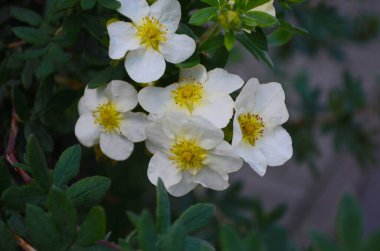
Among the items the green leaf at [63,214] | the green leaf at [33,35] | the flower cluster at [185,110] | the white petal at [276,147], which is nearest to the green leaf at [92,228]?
the green leaf at [63,214]

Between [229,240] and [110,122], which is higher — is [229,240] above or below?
above

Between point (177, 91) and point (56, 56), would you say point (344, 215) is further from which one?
point (56, 56)

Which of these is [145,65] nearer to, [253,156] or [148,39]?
[148,39]

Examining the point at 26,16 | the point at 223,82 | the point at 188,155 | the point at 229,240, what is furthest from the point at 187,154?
the point at 26,16

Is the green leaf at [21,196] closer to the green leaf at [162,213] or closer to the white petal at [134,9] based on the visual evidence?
the green leaf at [162,213]

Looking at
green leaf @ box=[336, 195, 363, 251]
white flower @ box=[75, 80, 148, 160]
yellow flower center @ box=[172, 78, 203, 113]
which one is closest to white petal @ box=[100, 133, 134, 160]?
white flower @ box=[75, 80, 148, 160]
